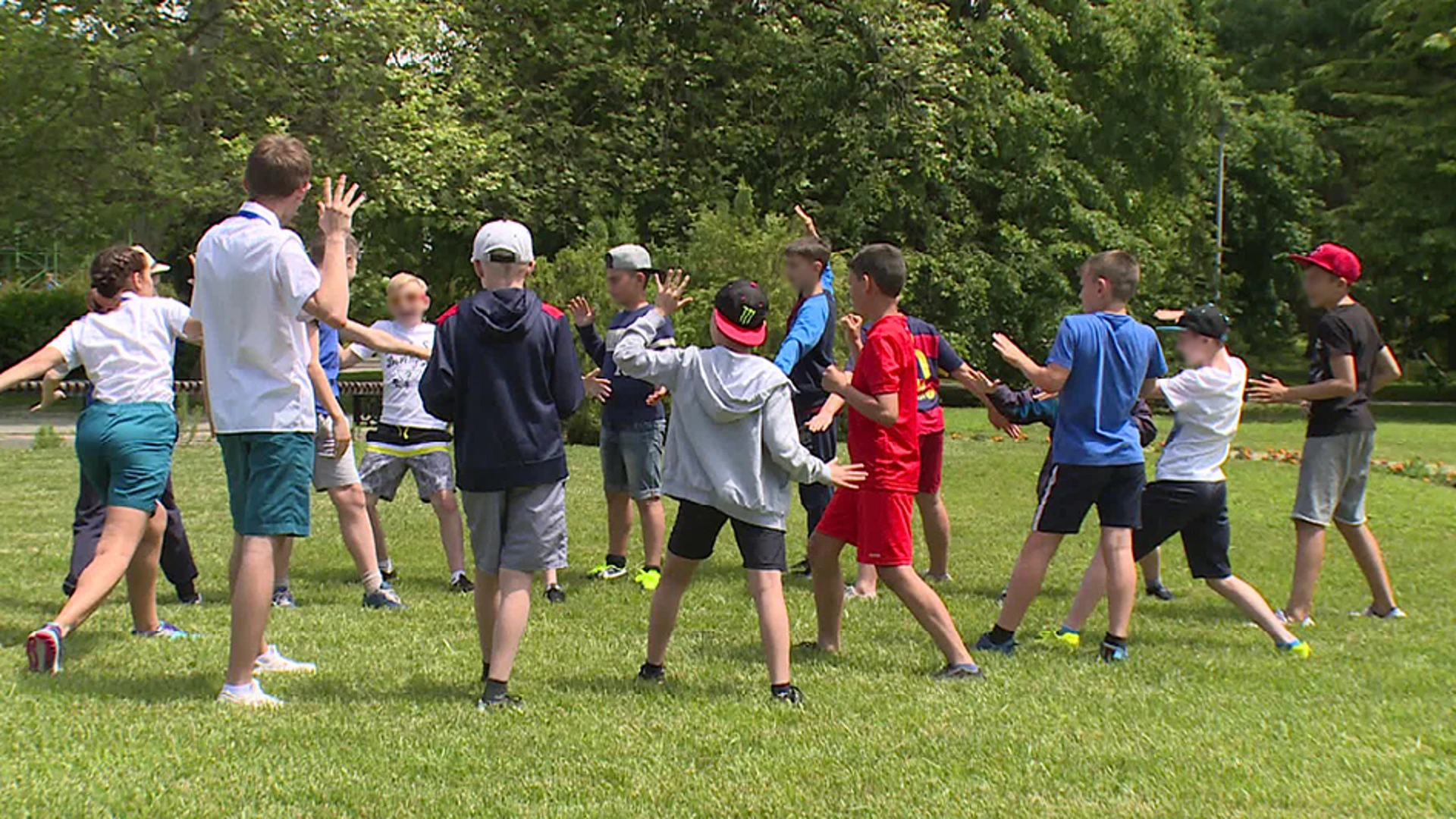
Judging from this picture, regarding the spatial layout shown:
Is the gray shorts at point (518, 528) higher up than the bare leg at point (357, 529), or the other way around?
the gray shorts at point (518, 528)

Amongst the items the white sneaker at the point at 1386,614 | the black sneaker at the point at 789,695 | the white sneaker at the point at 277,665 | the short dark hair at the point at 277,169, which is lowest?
the white sneaker at the point at 277,665

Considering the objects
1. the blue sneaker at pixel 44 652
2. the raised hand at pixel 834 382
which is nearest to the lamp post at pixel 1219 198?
the raised hand at pixel 834 382

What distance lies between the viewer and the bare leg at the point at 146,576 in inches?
250

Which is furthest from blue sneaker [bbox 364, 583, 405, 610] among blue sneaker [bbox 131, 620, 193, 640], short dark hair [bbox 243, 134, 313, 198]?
short dark hair [bbox 243, 134, 313, 198]

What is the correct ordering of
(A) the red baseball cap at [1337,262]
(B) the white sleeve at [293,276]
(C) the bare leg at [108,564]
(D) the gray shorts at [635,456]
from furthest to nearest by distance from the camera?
(D) the gray shorts at [635,456] → (A) the red baseball cap at [1337,262] → (C) the bare leg at [108,564] → (B) the white sleeve at [293,276]

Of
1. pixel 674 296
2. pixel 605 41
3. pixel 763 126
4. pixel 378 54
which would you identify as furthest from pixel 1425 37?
pixel 674 296

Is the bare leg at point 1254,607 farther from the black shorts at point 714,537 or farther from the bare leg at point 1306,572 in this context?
the black shorts at point 714,537

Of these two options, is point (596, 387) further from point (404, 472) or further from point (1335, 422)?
point (1335, 422)

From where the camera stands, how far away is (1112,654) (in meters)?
6.21

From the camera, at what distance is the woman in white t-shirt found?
596 cm

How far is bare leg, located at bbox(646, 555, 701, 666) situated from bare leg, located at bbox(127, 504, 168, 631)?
8.29ft

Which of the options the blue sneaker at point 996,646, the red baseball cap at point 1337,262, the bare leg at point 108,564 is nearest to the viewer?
the bare leg at point 108,564

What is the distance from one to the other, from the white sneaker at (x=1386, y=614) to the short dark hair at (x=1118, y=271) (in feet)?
8.31

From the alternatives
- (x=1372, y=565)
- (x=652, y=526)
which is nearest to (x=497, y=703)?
(x=652, y=526)
